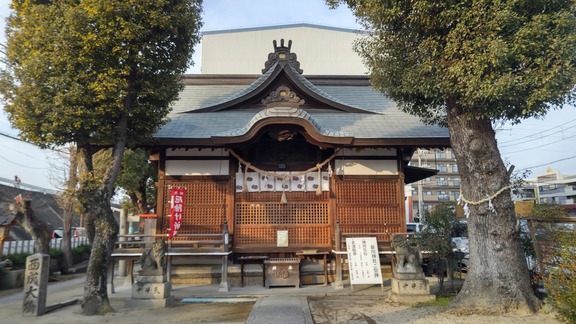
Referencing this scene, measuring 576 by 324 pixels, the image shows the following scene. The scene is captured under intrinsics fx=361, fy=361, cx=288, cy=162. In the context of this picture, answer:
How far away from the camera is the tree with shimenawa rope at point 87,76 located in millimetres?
8141

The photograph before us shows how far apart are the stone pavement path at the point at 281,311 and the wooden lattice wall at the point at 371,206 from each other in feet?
11.4

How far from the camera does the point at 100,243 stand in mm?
8281

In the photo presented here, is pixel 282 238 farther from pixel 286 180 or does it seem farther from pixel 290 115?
pixel 290 115

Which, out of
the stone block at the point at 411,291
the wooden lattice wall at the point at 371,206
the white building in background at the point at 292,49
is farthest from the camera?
the white building in background at the point at 292,49

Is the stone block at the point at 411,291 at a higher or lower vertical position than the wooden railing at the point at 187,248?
lower

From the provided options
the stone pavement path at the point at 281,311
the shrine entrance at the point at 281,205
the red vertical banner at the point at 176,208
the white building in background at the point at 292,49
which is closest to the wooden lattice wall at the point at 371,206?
the shrine entrance at the point at 281,205

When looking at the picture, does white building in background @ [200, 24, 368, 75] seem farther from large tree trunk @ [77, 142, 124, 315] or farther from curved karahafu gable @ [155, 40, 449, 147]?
large tree trunk @ [77, 142, 124, 315]

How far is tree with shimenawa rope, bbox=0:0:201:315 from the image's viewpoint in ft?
26.7

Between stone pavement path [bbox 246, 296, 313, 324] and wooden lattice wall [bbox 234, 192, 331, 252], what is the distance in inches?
104

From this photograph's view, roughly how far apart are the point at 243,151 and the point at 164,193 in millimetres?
2979

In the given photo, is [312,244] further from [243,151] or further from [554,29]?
[554,29]

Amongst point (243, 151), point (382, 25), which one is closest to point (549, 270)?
point (382, 25)

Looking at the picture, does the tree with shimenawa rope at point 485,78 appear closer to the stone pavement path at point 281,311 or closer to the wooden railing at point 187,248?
the stone pavement path at point 281,311

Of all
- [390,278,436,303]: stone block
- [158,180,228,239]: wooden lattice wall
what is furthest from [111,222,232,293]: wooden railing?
[390,278,436,303]: stone block
